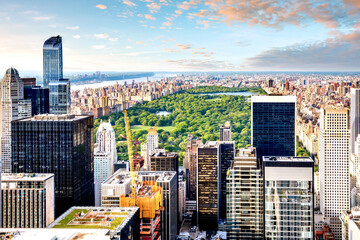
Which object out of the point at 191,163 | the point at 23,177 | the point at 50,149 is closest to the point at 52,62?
the point at 50,149

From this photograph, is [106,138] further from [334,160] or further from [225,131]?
[334,160]

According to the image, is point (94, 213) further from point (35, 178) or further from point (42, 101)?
point (42, 101)

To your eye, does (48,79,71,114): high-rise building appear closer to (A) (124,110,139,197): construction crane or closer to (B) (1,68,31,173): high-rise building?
(B) (1,68,31,173): high-rise building

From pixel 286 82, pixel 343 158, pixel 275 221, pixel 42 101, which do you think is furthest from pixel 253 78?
pixel 275 221

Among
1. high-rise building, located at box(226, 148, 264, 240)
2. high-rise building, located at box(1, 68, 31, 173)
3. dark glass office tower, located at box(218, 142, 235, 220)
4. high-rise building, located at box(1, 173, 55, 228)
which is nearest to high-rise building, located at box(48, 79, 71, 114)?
high-rise building, located at box(1, 68, 31, 173)

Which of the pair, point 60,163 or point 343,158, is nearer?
point 60,163
